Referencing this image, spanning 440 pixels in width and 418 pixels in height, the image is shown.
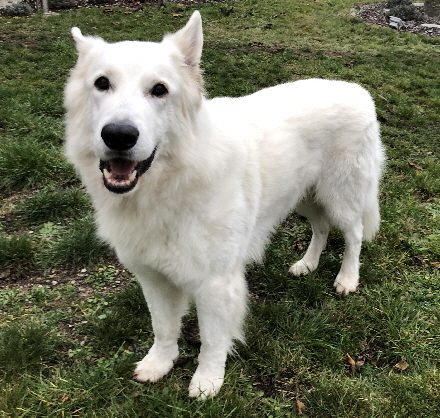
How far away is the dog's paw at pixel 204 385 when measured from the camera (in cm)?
270

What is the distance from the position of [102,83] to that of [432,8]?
608 inches

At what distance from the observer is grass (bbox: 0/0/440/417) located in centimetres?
269

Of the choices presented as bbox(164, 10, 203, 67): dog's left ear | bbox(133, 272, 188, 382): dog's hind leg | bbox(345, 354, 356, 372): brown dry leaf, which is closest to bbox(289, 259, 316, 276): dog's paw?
bbox(345, 354, 356, 372): brown dry leaf

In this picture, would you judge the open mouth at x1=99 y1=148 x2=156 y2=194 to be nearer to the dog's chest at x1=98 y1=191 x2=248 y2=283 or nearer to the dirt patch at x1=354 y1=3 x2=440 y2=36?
the dog's chest at x1=98 y1=191 x2=248 y2=283

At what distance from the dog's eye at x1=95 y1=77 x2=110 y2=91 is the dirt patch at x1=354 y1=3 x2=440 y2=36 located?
1256cm

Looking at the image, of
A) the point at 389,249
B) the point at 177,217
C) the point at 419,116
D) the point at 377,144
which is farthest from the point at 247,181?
the point at 419,116

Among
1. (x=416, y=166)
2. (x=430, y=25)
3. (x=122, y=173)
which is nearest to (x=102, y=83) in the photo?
(x=122, y=173)

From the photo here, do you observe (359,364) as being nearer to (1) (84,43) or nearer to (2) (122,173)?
(2) (122,173)

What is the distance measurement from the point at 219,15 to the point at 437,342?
11.5 metres

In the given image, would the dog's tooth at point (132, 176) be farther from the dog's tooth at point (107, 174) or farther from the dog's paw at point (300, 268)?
the dog's paw at point (300, 268)

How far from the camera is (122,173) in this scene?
85.5 inches

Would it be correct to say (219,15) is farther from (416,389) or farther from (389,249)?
(416,389)

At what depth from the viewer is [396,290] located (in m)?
3.58

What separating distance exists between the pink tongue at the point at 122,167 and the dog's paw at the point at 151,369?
1.27 metres
